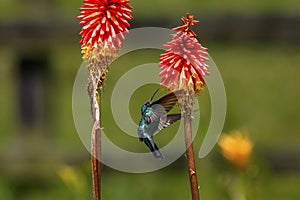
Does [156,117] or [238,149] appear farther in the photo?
[238,149]

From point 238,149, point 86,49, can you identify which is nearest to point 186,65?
point 86,49

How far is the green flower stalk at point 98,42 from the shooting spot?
812mm

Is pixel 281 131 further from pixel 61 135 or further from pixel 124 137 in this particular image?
pixel 61 135

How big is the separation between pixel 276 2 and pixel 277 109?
207 cm

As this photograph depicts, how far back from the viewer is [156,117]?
835mm

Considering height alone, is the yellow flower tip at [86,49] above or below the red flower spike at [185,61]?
above

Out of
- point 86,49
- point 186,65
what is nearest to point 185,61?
point 186,65

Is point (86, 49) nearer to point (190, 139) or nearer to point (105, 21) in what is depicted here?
point (105, 21)

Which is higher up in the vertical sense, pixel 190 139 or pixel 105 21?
pixel 105 21

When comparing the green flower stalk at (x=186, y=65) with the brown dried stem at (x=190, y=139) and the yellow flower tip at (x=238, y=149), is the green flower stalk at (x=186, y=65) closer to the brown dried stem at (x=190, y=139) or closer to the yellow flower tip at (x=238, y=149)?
the brown dried stem at (x=190, y=139)

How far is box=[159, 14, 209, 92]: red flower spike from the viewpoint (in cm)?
80

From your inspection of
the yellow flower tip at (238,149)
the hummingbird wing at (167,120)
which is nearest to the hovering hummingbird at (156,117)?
the hummingbird wing at (167,120)

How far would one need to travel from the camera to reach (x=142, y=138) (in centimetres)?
85

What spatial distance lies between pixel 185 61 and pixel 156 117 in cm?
7
